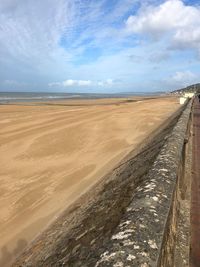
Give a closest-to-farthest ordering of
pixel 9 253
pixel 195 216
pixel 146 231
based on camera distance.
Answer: pixel 146 231 → pixel 195 216 → pixel 9 253

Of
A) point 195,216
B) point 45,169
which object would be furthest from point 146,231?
point 45,169

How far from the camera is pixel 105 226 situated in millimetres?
2488

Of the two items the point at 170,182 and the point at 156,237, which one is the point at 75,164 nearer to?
the point at 170,182

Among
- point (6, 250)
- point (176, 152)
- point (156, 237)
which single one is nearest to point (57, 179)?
point (6, 250)

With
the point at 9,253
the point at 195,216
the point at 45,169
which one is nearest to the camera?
the point at 195,216

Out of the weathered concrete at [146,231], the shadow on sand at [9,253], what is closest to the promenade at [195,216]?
the weathered concrete at [146,231]

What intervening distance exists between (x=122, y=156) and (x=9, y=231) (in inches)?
228

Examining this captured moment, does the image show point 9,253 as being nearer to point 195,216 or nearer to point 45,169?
point 195,216

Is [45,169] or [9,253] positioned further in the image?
[45,169]

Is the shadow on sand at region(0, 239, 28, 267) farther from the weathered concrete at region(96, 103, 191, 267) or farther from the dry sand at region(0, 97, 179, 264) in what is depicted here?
the weathered concrete at region(96, 103, 191, 267)

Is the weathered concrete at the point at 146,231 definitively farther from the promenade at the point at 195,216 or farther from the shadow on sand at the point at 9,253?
the shadow on sand at the point at 9,253

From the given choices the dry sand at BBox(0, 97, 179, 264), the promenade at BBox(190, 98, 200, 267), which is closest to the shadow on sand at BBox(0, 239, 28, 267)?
the dry sand at BBox(0, 97, 179, 264)

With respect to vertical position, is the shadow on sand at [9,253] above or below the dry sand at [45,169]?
below

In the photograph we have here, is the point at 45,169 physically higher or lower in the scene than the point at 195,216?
lower
